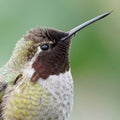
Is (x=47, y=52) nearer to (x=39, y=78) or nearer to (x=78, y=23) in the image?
(x=39, y=78)

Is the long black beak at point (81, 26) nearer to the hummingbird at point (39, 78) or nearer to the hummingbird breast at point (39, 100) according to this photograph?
the hummingbird at point (39, 78)

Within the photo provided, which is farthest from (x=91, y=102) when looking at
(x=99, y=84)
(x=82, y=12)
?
(x=82, y=12)

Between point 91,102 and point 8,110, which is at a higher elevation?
point 8,110

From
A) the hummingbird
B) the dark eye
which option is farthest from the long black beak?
the dark eye

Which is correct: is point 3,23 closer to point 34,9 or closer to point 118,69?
point 34,9

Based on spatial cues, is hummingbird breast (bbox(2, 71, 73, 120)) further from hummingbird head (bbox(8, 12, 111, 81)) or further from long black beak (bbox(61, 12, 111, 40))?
long black beak (bbox(61, 12, 111, 40))

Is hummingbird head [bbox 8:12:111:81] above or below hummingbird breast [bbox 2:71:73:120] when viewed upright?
above

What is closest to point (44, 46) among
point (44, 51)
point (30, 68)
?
point (44, 51)
